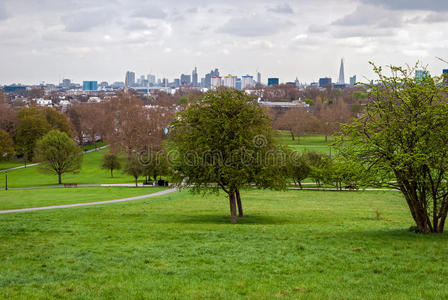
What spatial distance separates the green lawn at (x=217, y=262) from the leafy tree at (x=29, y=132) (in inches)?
2888

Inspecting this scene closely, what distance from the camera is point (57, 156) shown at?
67438 mm

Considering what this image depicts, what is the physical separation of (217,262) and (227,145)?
11.7 meters

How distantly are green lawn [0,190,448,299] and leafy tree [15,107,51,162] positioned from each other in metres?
73.4

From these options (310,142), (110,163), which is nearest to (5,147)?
(110,163)

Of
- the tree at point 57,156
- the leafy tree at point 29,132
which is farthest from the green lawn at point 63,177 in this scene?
the leafy tree at point 29,132

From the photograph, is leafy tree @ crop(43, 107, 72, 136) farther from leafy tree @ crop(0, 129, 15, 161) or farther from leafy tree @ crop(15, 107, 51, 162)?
leafy tree @ crop(0, 129, 15, 161)

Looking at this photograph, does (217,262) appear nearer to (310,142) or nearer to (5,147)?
(5,147)

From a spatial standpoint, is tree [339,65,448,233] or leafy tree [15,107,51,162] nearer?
tree [339,65,448,233]

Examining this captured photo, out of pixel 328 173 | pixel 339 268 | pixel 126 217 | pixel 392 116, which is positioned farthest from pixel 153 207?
pixel 328 173

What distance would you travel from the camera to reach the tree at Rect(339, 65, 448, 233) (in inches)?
688

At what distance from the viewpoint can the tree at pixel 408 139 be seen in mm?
17484

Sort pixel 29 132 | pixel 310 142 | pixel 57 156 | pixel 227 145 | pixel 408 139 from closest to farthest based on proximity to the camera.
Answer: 1. pixel 408 139
2. pixel 227 145
3. pixel 57 156
4. pixel 29 132
5. pixel 310 142

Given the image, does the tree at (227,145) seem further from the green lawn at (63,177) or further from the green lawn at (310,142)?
the green lawn at (310,142)

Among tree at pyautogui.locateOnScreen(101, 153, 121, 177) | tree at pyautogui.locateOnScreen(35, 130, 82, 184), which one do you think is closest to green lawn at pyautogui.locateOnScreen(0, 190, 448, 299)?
tree at pyautogui.locateOnScreen(35, 130, 82, 184)
